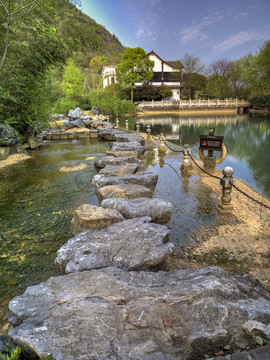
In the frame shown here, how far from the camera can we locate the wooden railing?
46781 mm

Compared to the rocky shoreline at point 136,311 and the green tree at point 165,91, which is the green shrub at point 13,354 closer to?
the rocky shoreline at point 136,311

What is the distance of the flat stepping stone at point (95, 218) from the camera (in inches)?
173

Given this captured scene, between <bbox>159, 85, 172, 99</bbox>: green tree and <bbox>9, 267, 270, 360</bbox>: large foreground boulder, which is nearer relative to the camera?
<bbox>9, 267, 270, 360</bbox>: large foreground boulder

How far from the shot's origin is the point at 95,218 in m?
4.39

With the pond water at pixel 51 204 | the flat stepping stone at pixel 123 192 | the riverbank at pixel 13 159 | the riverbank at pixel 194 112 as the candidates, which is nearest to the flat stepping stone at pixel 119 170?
the pond water at pixel 51 204

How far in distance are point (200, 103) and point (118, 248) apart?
160 ft

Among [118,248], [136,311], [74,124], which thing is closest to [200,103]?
[74,124]

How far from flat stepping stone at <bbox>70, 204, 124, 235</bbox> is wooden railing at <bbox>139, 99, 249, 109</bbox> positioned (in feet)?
147

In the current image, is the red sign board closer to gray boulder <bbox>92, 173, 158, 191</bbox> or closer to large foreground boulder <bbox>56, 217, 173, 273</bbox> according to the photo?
gray boulder <bbox>92, 173, 158, 191</bbox>

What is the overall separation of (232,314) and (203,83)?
57.9 m

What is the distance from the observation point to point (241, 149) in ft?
53.0

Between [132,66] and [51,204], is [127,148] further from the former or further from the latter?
[132,66]

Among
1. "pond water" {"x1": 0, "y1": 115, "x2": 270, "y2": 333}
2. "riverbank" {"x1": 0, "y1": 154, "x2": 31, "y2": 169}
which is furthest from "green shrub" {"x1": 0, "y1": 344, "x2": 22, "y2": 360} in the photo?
"riverbank" {"x1": 0, "y1": 154, "x2": 31, "y2": 169}

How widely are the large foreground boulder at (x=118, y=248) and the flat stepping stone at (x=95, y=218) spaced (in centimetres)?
30
